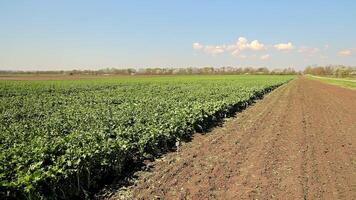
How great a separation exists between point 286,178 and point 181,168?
267 centimetres

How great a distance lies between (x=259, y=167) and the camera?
880 cm

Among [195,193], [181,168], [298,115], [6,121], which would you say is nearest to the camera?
[195,193]

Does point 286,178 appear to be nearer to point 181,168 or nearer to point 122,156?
point 181,168

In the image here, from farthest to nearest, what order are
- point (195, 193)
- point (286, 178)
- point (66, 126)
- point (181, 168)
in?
point (66, 126), point (181, 168), point (286, 178), point (195, 193)

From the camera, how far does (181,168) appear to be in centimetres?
873

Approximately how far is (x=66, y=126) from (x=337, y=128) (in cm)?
1192

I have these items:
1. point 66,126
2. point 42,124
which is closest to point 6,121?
point 42,124

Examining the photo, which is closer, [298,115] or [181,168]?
[181,168]

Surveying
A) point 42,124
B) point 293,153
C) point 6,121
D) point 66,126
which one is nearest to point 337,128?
point 293,153

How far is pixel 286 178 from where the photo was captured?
7.91 m

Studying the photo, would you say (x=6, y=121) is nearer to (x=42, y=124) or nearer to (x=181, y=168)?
(x=42, y=124)

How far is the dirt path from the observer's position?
7098mm

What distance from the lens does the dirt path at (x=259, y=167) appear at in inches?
279

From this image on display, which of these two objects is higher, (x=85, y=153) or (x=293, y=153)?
(x=85, y=153)
